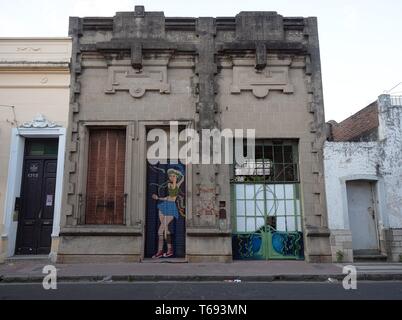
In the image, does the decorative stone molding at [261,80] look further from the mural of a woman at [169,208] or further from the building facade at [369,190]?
the mural of a woman at [169,208]

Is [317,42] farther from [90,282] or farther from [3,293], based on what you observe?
[3,293]

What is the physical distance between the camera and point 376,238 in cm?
1094

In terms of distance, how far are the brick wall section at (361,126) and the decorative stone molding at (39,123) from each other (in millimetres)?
10220

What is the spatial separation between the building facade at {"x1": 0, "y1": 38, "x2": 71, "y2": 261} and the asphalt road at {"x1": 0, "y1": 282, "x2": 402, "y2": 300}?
3.02 meters

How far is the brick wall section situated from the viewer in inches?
459

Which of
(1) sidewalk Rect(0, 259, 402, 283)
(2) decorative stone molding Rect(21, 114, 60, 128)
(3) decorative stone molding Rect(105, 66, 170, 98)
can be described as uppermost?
(3) decorative stone molding Rect(105, 66, 170, 98)

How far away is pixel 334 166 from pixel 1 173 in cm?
1017

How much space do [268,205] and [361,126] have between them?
4.76 m

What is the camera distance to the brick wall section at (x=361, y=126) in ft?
38.3

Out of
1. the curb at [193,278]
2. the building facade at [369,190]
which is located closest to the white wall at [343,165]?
the building facade at [369,190]

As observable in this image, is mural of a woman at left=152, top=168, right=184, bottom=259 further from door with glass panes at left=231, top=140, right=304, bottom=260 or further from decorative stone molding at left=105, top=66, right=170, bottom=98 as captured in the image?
decorative stone molding at left=105, top=66, right=170, bottom=98
